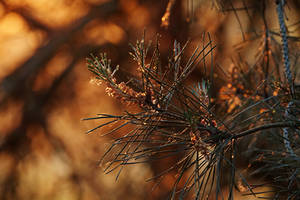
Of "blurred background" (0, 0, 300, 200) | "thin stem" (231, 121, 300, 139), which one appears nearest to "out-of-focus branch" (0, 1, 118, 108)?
"blurred background" (0, 0, 300, 200)

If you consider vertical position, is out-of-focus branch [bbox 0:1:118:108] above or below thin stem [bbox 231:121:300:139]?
above

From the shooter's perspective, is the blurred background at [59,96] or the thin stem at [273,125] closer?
the thin stem at [273,125]

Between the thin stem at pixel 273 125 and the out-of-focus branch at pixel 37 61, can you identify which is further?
the out-of-focus branch at pixel 37 61

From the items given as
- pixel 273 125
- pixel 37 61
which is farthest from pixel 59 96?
pixel 273 125

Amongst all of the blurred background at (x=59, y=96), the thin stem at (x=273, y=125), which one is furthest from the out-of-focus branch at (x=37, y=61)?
the thin stem at (x=273, y=125)

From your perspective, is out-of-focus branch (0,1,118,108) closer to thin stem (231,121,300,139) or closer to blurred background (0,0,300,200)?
blurred background (0,0,300,200)

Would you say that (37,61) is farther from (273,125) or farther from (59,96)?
(273,125)

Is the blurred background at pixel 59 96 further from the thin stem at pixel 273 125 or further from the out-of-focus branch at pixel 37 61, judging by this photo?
the thin stem at pixel 273 125

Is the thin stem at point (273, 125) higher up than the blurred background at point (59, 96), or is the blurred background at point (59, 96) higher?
the blurred background at point (59, 96)

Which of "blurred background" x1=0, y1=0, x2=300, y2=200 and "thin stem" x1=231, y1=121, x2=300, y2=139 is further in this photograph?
"blurred background" x1=0, y1=0, x2=300, y2=200

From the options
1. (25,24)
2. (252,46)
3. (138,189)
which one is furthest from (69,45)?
(252,46)
